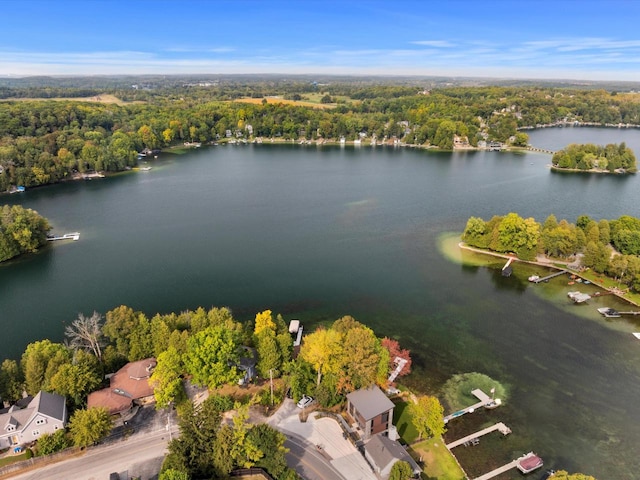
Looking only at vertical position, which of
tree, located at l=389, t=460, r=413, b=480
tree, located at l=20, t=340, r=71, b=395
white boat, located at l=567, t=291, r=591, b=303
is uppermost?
tree, located at l=20, t=340, r=71, b=395

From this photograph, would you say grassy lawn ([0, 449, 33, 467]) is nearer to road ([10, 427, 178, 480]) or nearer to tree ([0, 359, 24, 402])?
road ([10, 427, 178, 480])

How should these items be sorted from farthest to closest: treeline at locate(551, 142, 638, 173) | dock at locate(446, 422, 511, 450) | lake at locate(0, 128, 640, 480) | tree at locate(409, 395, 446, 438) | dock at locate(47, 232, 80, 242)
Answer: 1. treeline at locate(551, 142, 638, 173)
2. dock at locate(47, 232, 80, 242)
3. lake at locate(0, 128, 640, 480)
4. dock at locate(446, 422, 511, 450)
5. tree at locate(409, 395, 446, 438)

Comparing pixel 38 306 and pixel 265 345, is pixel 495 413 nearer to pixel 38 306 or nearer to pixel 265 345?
pixel 265 345

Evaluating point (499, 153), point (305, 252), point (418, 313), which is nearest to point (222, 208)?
point (305, 252)

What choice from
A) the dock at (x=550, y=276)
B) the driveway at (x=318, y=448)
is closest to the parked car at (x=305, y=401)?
the driveway at (x=318, y=448)

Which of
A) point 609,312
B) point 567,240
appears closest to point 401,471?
point 609,312

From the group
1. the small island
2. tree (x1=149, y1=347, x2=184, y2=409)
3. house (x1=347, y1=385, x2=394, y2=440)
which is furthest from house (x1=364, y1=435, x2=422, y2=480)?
the small island

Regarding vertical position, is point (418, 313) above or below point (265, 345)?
below
